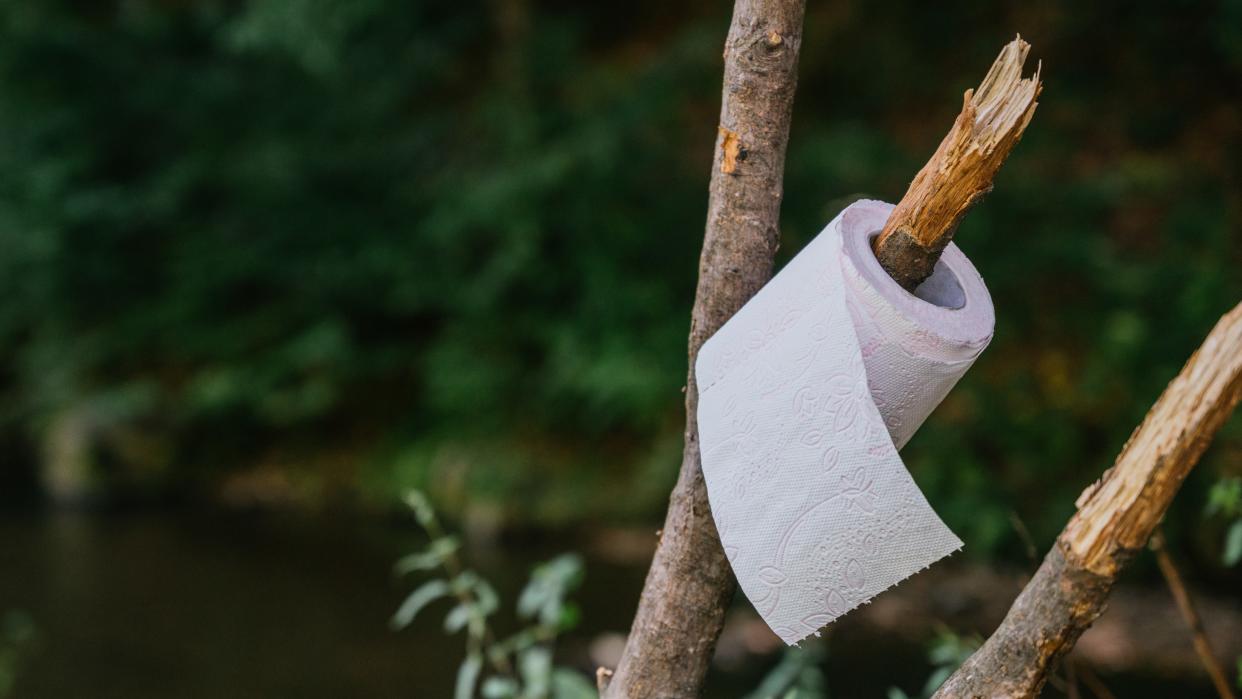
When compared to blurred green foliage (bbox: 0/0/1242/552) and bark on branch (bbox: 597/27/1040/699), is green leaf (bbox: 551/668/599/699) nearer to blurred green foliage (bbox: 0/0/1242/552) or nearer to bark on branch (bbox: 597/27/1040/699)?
bark on branch (bbox: 597/27/1040/699)

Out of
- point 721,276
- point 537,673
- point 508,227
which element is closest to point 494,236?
point 508,227

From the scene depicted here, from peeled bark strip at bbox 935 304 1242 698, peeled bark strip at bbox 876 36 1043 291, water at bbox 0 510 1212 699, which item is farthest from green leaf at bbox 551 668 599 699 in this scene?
water at bbox 0 510 1212 699

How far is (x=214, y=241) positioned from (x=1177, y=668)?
5.97m

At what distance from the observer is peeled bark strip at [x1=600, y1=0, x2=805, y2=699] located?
4.24ft

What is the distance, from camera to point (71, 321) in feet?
23.0

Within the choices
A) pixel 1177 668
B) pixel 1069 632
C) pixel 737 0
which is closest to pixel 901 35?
pixel 1177 668

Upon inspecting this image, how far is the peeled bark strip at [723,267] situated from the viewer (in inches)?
50.9

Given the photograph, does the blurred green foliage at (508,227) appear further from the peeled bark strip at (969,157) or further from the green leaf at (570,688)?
the peeled bark strip at (969,157)

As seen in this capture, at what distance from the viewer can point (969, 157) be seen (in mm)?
1096

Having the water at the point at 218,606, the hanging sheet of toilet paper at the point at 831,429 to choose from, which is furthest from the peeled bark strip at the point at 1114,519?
the water at the point at 218,606

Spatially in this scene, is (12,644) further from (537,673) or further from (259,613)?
(537,673)

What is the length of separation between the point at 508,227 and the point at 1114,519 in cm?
495

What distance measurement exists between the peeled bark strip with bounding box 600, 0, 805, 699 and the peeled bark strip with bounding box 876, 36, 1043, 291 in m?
0.22

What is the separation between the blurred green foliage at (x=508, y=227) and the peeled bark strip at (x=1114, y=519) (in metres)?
3.98
